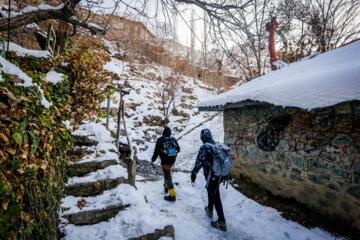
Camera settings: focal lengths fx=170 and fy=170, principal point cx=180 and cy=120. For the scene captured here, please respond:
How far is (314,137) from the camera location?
3.39m

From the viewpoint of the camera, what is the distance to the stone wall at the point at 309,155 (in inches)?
113

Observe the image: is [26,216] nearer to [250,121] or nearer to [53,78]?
[53,78]

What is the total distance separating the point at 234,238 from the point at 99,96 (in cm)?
469

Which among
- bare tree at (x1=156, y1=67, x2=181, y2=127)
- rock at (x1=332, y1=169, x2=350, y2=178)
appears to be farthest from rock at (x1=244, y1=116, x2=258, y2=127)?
bare tree at (x1=156, y1=67, x2=181, y2=127)

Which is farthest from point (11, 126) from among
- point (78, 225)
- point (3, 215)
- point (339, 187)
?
point (339, 187)

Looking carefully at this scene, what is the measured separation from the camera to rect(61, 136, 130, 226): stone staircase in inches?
100

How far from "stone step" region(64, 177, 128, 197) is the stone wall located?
3.55 meters

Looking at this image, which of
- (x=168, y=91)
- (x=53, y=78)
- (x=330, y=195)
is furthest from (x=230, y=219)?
(x=168, y=91)

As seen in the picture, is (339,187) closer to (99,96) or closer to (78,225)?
(78,225)

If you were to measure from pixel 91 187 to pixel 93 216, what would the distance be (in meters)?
0.57

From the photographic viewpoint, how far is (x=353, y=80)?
90.7 inches

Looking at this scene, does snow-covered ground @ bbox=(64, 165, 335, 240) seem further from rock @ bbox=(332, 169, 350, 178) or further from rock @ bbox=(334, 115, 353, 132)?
rock @ bbox=(334, 115, 353, 132)

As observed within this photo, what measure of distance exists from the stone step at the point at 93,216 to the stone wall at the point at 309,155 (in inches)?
140

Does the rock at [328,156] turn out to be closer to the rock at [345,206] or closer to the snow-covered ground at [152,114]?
the rock at [345,206]
